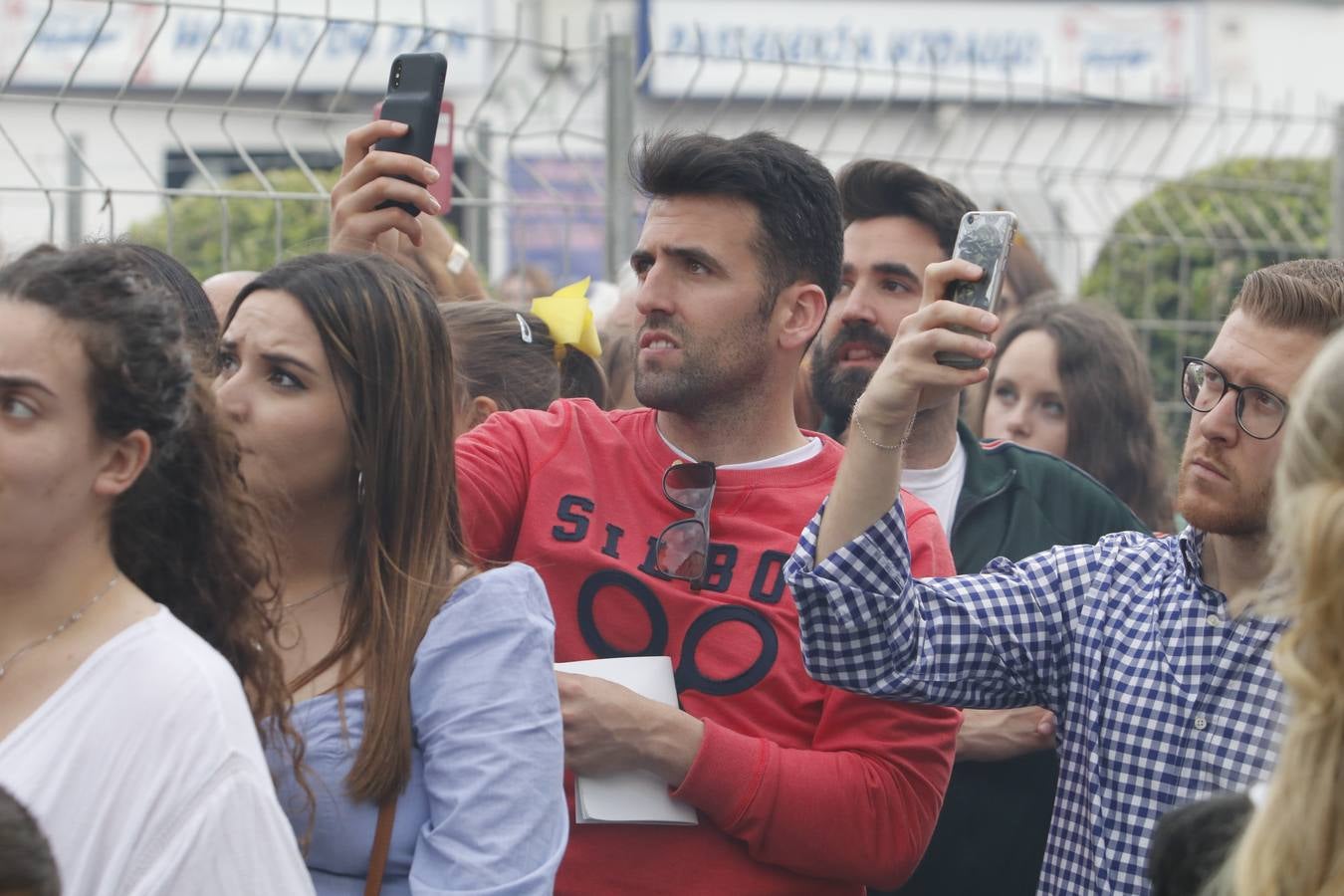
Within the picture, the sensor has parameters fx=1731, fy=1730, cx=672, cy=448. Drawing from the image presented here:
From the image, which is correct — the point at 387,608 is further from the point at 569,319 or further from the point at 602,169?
the point at 602,169

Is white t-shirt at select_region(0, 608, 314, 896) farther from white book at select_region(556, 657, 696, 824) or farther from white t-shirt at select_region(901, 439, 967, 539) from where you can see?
white t-shirt at select_region(901, 439, 967, 539)

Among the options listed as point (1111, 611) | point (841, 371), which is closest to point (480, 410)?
point (841, 371)

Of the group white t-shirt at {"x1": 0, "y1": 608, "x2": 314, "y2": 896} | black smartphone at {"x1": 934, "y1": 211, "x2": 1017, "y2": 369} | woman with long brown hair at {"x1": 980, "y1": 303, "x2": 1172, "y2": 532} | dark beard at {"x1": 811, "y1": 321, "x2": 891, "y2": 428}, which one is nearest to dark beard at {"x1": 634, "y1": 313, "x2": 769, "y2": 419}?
black smartphone at {"x1": 934, "y1": 211, "x2": 1017, "y2": 369}

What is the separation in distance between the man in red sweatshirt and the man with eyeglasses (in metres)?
0.19

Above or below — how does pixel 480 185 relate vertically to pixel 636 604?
above

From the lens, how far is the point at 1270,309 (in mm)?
2449

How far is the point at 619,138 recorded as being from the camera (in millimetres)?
4836

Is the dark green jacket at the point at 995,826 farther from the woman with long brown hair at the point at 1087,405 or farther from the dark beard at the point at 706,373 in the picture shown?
the woman with long brown hair at the point at 1087,405

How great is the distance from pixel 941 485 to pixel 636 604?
1051 mm

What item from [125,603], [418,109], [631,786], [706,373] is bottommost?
[631,786]

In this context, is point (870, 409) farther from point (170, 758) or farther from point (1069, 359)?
point (1069, 359)

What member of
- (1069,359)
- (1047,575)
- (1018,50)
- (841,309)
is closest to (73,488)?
(1047,575)

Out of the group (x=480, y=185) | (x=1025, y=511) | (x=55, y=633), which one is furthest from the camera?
(x=480, y=185)

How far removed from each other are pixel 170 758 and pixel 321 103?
13.4 meters
